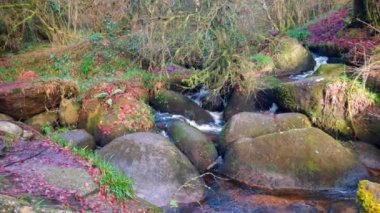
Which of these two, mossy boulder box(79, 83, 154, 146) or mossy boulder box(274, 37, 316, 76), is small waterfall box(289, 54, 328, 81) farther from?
mossy boulder box(79, 83, 154, 146)

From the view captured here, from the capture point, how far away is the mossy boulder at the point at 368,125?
30.8 feet

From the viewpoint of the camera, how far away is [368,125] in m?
9.49

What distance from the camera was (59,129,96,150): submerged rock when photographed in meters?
9.06

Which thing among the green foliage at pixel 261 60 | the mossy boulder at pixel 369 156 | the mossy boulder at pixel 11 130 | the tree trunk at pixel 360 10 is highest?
the tree trunk at pixel 360 10

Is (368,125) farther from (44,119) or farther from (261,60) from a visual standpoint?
(44,119)

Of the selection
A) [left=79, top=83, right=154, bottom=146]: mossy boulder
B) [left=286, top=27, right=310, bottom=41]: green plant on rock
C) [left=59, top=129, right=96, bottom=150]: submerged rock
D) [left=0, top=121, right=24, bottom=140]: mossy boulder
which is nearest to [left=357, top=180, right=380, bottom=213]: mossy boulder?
[left=0, top=121, right=24, bottom=140]: mossy boulder

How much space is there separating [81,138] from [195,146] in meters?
2.39

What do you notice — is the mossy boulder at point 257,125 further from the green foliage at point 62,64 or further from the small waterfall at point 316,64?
the green foliage at point 62,64

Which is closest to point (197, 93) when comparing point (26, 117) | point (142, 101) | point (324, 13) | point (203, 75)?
point (203, 75)

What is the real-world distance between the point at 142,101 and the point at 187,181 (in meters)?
3.96

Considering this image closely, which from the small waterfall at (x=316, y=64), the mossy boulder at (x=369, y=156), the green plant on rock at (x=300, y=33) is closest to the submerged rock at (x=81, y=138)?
the mossy boulder at (x=369, y=156)

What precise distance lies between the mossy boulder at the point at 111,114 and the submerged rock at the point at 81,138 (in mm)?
420

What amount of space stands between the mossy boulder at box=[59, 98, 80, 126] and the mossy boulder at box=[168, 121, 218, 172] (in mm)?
2685

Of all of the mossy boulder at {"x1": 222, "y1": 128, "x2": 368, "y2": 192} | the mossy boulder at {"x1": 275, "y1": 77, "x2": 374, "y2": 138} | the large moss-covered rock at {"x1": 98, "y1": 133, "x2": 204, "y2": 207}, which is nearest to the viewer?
the large moss-covered rock at {"x1": 98, "y1": 133, "x2": 204, "y2": 207}
